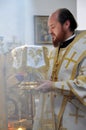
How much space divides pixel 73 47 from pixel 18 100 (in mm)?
1419

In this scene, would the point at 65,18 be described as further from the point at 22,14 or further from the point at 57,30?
the point at 22,14

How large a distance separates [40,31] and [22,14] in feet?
1.00

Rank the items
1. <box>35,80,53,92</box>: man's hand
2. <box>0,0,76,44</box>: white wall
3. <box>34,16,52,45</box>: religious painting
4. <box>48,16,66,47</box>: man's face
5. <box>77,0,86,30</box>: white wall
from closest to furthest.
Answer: <box>35,80,53,92</box>: man's hand
<box>48,16,66,47</box>: man's face
<box>77,0,86,30</box>: white wall
<box>0,0,76,44</box>: white wall
<box>34,16,52,45</box>: religious painting

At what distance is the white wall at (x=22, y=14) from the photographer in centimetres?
351

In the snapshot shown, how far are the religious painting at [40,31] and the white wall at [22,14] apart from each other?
5 cm

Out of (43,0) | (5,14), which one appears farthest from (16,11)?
(43,0)

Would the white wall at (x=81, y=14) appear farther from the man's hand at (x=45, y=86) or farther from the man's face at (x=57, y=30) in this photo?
the man's hand at (x=45, y=86)

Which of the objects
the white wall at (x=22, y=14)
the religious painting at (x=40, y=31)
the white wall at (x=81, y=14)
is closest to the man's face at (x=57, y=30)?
the white wall at (x=81, y=14)

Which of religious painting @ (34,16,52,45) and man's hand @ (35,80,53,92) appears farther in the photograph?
religious painting @ (34,16,52,45)

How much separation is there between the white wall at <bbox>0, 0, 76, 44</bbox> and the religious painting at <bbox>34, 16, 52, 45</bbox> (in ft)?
0.17

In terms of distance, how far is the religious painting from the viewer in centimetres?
366

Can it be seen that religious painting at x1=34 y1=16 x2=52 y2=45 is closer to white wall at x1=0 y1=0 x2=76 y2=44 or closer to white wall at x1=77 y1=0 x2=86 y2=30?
white wall at x1=0 y1=0 x2=76 y2=44

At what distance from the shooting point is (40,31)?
12.1 feet

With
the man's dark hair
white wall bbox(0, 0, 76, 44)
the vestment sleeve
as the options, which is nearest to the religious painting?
white wall bbox(0, 0, 76, 44)
